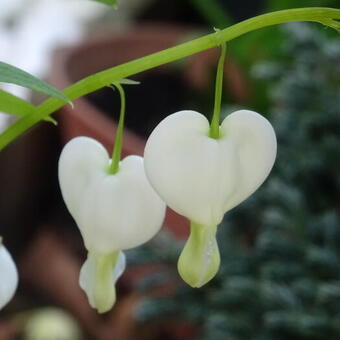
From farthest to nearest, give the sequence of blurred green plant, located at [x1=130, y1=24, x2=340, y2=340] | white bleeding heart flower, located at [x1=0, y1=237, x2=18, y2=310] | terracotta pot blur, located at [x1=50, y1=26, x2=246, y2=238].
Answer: terracotta pot blur, located at [x1=50, y1=26, x2=246, y2=238], blurred green plant, located at [x1=130, y1=24, x2=340, y2=340], white bleeding heart flower, located at [x1=0, y1=237, x2=18, y2=310]

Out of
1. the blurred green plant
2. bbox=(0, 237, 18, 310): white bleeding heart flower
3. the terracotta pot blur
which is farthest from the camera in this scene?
the terracotta pot blur

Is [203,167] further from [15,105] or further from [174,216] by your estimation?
[174,216]

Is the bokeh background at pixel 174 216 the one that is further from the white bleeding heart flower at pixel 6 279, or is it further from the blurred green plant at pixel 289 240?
the white bleeding heart flower at pixel 6 279

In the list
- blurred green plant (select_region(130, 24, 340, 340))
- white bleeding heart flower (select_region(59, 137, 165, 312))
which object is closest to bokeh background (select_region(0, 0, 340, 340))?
blurred green plant (select_region(130, 24, 340, 340))

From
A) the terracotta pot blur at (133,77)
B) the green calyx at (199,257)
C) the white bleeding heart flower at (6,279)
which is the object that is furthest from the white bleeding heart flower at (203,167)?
the terracotta pot blur at (133,77)

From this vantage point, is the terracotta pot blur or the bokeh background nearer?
the bokeh background

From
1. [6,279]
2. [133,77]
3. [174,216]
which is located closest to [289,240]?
[174,216]

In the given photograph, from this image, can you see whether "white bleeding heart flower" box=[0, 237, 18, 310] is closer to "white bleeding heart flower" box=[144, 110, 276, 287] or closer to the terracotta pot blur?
"white bleeding heart flower" box=[144, 110, 276, 287]
